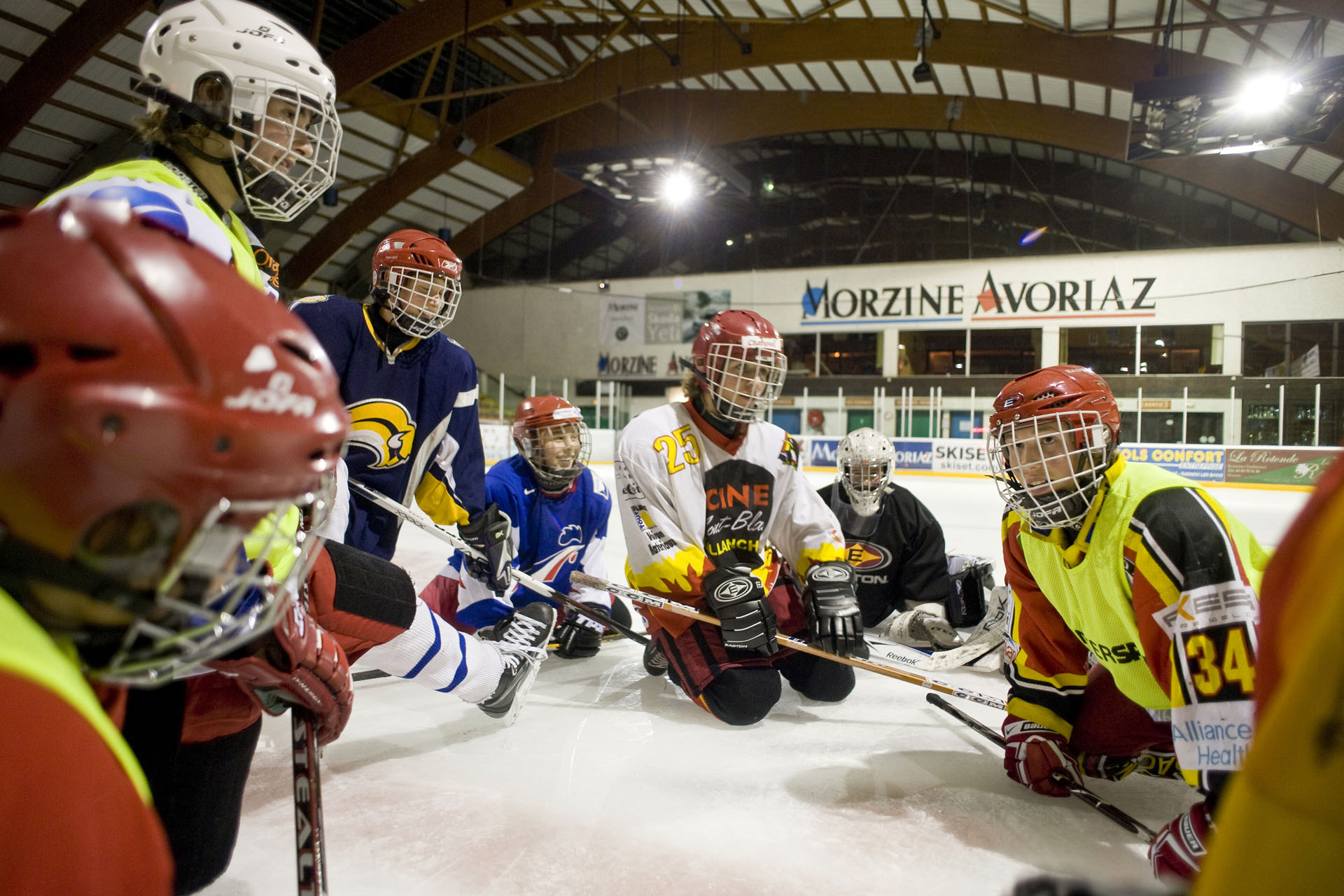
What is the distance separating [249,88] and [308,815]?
1.19 m

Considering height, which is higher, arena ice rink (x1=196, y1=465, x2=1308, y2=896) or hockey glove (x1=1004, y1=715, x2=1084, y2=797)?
hockey glove (x1=1004, y1=715, x2=1084, y2=797)

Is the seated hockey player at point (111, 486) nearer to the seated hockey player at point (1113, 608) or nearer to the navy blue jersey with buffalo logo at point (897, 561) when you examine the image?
the seated hockey player at point (1113, 608)

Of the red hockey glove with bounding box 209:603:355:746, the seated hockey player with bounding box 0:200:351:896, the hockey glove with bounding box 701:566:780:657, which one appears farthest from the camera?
the hockey glove with bounding box 701:566:780:657

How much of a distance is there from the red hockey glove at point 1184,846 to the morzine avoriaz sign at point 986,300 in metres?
14.6

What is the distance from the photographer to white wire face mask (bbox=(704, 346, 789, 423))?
2332 millimetres

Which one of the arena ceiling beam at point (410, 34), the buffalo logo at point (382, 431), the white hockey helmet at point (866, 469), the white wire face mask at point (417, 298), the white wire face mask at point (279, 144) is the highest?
the arena ceiling beam at point (410, 34)

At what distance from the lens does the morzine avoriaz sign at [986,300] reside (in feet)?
46.4

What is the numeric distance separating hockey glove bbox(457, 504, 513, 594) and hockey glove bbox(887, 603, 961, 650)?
1.54 meters

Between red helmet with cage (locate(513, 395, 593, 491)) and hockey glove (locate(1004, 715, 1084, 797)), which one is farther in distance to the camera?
red helmet with cage (locate(513, 395, 593, 491))

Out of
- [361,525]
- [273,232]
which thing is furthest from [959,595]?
[273,232]

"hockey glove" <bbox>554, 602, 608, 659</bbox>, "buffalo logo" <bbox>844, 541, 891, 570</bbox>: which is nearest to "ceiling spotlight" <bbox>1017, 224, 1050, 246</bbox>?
"buffalo logo" <bbox>844, 541, 891, 570</bbox>

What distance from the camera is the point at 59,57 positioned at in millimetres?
10891

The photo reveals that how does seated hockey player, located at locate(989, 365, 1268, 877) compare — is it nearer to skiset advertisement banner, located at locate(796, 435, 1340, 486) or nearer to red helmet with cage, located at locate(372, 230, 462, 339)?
red helmet with cage, located at locate(372, 230, 462, 339)

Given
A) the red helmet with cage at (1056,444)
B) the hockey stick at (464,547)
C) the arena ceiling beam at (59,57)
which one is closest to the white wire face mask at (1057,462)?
the red helmet with cage at (1056,444)
